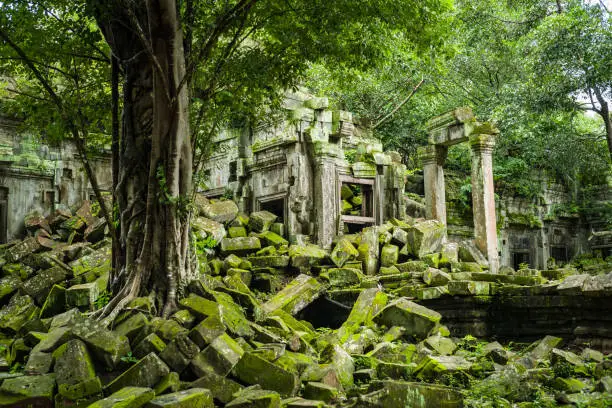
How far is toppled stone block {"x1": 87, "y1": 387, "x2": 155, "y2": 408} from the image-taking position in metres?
3.89

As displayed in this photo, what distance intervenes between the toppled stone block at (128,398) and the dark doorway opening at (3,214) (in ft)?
36.0

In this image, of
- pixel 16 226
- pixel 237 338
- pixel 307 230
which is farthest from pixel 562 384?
pixel 16 226

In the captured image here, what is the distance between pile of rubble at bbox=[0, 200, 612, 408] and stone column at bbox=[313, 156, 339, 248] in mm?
3214

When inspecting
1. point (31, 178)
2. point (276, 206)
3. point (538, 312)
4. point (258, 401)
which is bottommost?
point (258, 401)

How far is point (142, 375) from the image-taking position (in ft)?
15.0

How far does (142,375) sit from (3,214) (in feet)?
35.8

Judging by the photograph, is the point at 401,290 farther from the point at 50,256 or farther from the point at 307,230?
the point at 50,256

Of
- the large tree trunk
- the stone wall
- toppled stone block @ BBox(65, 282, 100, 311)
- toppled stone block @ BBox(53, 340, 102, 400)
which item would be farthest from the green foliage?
the stone wall

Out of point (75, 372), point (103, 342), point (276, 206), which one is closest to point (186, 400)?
point (75, 372)

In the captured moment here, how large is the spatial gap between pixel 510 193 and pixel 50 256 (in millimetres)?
16122

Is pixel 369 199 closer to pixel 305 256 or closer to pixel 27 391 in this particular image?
pixel 305 256

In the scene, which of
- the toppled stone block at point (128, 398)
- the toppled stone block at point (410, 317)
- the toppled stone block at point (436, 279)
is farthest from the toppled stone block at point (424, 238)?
the toppled stone block at point (128, 398)

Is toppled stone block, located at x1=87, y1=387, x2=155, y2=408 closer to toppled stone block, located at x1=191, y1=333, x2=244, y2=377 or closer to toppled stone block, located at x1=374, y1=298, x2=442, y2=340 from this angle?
toppled stone block, located at x1=191, y1=333, x2=244, y2=377

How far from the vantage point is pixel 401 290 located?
30.9 feet
